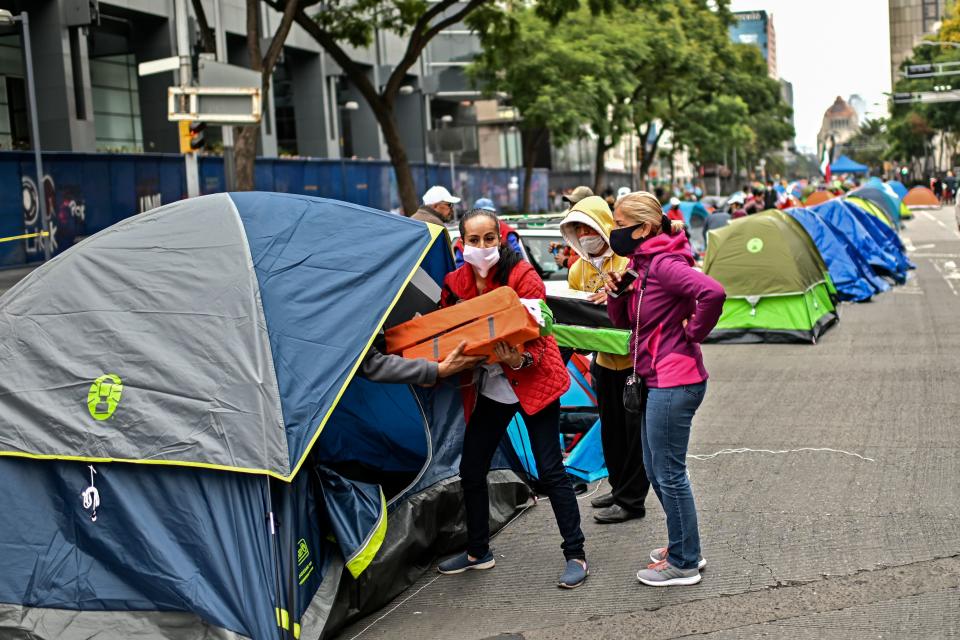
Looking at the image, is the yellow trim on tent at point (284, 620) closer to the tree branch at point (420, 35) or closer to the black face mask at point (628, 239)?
the black face mask at point (628, 239)

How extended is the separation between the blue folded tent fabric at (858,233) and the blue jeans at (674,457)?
13.2 meters

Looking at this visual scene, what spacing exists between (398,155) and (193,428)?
17.7 meters

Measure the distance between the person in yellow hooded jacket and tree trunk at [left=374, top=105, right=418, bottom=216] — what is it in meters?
15.2

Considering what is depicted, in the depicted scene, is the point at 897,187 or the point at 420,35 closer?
the point at 420,35

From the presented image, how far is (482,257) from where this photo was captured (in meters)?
5.38

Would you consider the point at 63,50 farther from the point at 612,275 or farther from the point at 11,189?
the point at 612,275

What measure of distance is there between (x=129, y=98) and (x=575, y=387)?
2785 centimetres

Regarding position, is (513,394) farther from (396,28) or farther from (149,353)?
(396,28)

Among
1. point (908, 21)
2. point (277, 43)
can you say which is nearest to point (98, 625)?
point (277, 43)

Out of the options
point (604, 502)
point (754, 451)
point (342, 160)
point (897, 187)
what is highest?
point (342, 160)

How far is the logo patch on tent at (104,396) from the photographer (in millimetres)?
4871

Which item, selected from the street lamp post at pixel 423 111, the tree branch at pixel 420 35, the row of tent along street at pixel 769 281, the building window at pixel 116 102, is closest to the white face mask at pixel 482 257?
the row of tent along street at pixel 769 281

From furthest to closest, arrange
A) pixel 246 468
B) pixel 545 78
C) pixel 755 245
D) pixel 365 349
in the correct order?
pixel 545 78
pixel 755 245
pixel 365 349
pixel 246 468

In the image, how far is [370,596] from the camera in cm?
530
